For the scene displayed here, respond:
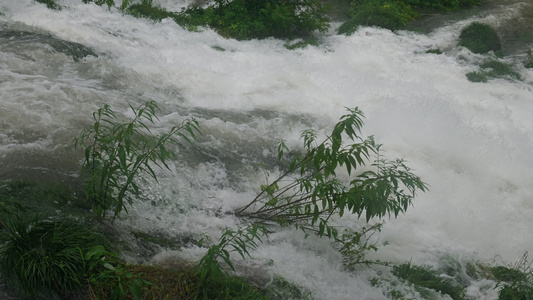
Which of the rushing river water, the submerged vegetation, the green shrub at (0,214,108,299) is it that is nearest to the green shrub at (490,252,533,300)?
the rushing river water

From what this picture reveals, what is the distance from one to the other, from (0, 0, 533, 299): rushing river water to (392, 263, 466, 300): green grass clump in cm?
23

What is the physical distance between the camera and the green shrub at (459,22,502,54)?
10398mm

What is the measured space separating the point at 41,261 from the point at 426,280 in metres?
3.11

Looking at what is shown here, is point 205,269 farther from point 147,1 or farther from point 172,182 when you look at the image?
point 147,1

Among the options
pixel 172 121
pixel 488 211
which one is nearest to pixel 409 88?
pixel 488 211

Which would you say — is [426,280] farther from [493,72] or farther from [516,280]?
[493,72]

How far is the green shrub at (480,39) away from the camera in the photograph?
409 inches

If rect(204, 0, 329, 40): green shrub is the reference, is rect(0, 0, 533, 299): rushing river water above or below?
below

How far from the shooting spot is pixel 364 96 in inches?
316

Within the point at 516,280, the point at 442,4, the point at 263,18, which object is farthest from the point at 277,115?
the point at 442,4

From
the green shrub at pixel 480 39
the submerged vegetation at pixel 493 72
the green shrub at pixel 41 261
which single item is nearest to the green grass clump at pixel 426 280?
the green shrub at pixel 41 261

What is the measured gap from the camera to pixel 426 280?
421 centimetres

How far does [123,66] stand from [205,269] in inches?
202

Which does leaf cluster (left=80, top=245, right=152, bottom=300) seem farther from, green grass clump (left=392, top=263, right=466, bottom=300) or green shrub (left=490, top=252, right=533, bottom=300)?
green shrub (left=490, top=252, right=533, bottom=300)
